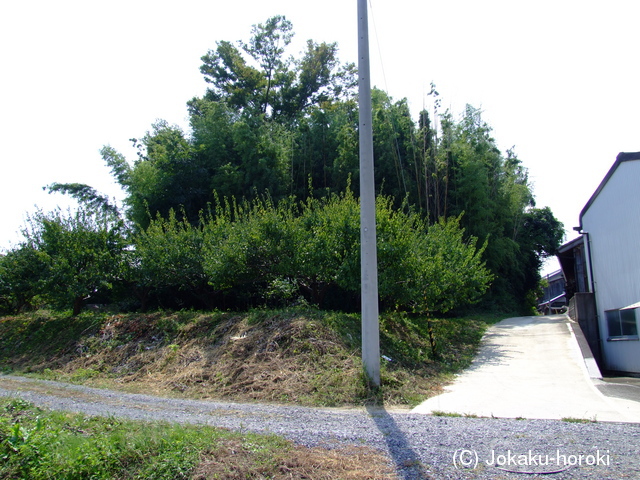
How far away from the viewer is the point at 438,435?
17.2ft

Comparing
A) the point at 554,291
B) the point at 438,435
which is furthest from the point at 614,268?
the point at 554,291

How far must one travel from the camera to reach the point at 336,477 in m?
4.06

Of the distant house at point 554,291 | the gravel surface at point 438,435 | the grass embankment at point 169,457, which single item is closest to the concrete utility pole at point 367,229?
the gravel surface at point 438,435

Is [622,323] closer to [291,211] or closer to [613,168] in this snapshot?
[613,168]

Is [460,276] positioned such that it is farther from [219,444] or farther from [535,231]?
[535,231]

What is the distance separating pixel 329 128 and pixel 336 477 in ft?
72.1

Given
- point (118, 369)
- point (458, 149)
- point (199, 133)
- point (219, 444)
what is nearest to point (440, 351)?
point (118, 369)

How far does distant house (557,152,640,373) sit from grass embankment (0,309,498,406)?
536 cm

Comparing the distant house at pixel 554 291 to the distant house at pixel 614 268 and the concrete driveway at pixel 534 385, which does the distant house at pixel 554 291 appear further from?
the concrete driveway at pixel 534 385

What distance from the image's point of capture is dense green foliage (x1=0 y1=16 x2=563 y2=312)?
13.2 meters

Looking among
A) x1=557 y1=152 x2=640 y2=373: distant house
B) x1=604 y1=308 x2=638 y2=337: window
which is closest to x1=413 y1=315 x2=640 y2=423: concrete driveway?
x1=604 y1=308 x2=638 y2=337: window

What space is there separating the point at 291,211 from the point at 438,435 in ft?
38.7

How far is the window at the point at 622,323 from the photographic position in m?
15.7

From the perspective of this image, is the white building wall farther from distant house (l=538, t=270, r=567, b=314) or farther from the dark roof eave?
distant house (l=538, t=270, r=567, b=314)
